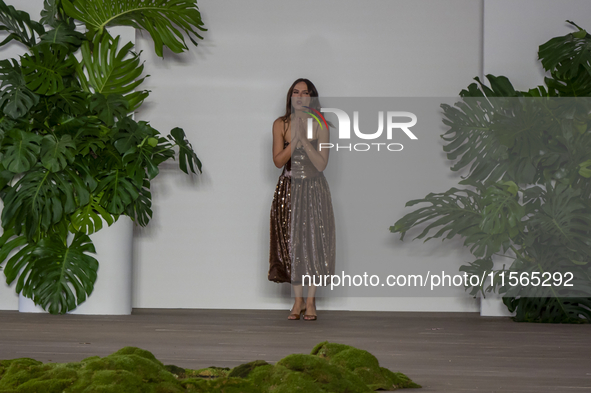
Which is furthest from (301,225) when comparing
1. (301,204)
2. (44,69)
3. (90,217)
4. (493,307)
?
(44,69)

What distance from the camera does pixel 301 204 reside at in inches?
139

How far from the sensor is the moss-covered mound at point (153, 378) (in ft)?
3.88

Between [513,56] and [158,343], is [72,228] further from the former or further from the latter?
[513,56]

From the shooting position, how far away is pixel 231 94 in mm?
4070

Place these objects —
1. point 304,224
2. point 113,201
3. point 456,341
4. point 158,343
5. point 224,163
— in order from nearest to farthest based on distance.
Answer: point 158,343 < point 456,341 < point 113,201 < point 304,224 < point 224,163

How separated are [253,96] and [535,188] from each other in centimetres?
200

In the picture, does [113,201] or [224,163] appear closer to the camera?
[113,201]

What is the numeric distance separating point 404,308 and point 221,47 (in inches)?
89.9

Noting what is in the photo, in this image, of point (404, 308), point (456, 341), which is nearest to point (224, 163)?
point (404, 308)

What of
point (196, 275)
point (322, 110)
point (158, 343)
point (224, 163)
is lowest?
point (158, 343)

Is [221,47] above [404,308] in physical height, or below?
above

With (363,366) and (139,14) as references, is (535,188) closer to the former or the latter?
(363,366)

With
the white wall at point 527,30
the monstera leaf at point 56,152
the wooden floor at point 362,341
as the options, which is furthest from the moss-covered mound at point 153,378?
the white wall at point 527,30

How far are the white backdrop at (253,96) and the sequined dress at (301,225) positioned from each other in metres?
0.44
